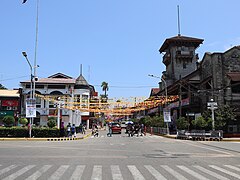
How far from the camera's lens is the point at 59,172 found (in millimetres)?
9406

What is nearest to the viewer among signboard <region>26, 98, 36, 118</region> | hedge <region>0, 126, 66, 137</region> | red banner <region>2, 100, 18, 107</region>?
signboard <region>26, 98, 36, 118</region>

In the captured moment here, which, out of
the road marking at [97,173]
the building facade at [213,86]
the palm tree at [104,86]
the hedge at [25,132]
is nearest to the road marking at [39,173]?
the road marking at [97,173]

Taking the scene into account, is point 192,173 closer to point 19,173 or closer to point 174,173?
point 174,173

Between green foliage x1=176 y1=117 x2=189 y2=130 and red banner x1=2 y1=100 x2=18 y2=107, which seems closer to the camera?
green foliage x1=176 y1=117 x2=189 y2=130

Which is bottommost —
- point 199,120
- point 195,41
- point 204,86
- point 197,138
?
point 197,138

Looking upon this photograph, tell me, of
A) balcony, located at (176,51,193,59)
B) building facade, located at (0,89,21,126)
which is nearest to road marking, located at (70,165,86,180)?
balcony, located at (176,51,193,59)

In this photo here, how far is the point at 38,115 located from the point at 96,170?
53833mm

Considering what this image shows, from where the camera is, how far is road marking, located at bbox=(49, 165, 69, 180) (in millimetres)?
8519

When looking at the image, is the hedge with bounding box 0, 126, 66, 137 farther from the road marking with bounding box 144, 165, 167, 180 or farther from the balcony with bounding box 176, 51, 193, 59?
the balcony with bounding box 176, 51, 193, 59

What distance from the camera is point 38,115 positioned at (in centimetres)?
6081

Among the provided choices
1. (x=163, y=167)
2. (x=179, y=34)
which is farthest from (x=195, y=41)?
(x=163, y=167)

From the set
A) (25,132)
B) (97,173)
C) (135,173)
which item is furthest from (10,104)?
(135,173)

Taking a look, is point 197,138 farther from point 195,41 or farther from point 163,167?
point 195,41

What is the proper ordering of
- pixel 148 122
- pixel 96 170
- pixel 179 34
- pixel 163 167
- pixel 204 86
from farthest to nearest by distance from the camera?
pixel 179 34 < pixel 148 122 < pixel 204 86 < pixel 163 167 < pixel 96 170
